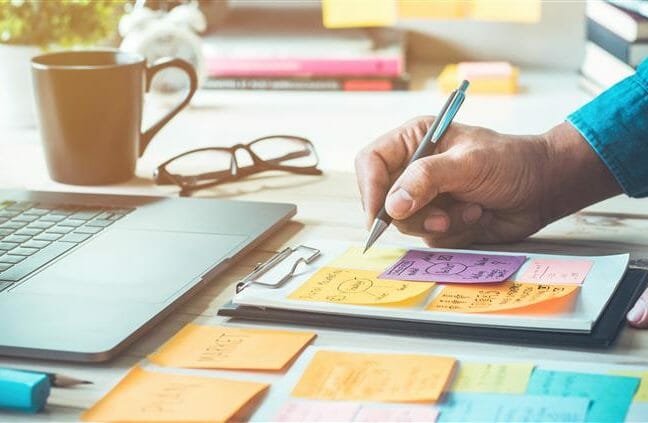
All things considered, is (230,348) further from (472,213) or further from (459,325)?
(472,213)

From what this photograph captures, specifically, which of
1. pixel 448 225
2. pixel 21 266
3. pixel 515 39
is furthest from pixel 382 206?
pixel 515 39

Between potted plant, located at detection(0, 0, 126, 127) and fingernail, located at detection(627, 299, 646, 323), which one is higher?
potted plant, located at detection(0, 0, 126, 127)

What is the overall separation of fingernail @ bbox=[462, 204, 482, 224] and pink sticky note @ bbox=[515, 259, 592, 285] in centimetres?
11

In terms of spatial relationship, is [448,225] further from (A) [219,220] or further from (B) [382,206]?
(A) [219,220]

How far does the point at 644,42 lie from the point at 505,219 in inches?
22.6

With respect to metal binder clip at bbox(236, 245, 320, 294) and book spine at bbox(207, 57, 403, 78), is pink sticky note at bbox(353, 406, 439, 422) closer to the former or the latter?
metal binder clip at bbox(236, 245, 320, 294)

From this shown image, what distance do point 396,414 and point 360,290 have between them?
183 mm

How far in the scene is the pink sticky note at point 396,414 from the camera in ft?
1.84

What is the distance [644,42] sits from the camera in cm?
139

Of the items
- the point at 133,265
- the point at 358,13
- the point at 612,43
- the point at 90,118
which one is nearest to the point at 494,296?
the point at 133,265

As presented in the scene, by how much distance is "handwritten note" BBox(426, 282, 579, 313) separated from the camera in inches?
27.7

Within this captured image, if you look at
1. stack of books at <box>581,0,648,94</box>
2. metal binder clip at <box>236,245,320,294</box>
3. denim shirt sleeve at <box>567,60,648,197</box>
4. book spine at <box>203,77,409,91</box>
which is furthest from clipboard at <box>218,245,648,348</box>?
book spine at <box>203,77,409,91</box>

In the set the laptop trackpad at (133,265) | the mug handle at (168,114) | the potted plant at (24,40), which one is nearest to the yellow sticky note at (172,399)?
the laptop trackpad at (133,265)

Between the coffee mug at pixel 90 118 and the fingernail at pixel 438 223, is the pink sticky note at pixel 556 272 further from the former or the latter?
the coffee mug at pixel 90 118
